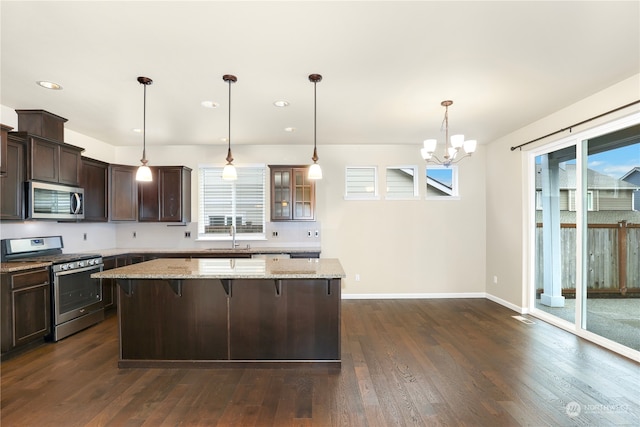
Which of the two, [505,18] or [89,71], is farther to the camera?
[89,71]

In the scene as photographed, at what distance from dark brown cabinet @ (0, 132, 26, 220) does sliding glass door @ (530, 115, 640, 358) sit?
6.40 m

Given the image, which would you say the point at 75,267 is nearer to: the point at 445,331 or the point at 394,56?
the point at 394,56

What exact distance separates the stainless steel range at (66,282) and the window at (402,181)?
4686 millimetres

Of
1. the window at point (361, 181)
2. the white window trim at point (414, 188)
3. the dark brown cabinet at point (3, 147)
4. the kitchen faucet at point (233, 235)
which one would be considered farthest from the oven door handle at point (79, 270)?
the white window trim at point (414, 188)

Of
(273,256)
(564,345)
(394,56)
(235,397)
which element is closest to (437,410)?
(235,397)

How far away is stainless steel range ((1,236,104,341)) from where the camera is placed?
3641mm

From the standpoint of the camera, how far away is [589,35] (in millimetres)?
2338

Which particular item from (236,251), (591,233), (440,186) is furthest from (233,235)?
(591,233)

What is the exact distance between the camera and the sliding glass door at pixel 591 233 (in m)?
3.24

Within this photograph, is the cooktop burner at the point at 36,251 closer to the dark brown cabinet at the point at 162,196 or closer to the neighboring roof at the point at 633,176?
the dark brown cabinet at the point at 162,196

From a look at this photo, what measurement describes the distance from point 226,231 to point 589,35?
532cm

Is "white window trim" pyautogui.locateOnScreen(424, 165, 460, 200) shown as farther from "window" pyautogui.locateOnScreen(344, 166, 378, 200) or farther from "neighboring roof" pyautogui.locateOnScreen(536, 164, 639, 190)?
"neighboring roof" pyautogui.locateOnScreen(536, 164, 639, 190)

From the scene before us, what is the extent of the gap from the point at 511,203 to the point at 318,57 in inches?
157

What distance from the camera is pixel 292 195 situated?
5.40 m
